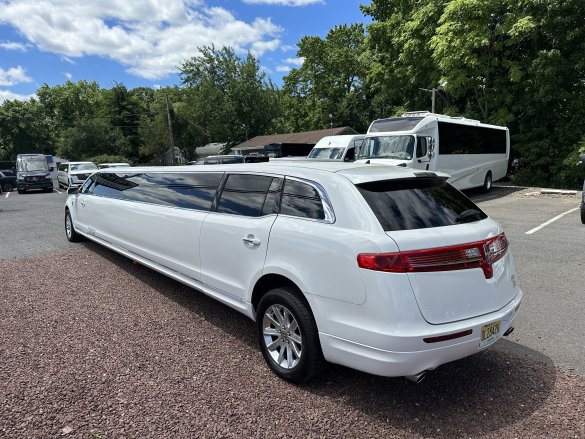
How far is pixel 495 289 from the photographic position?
3129mm

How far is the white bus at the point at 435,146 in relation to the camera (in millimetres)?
14250

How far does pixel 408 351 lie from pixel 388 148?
41.6 feet

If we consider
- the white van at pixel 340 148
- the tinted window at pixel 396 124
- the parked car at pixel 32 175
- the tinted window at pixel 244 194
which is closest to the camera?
the tinted window at pixel 244 194

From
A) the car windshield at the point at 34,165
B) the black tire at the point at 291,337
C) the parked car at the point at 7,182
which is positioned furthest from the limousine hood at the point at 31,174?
the black tire at the point at 291,337

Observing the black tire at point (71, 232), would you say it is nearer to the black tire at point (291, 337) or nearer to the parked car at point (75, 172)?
the black tire at point (291, 337)

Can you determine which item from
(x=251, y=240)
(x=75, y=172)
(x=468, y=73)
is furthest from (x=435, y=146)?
(x=75, y=172)

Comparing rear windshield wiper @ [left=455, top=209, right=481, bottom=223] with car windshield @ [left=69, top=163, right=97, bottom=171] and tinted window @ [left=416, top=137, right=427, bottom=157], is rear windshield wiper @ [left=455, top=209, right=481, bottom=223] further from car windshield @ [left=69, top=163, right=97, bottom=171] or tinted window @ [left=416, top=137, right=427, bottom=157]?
car windshield @ [left=69, top=163, right=97, bottom=171]

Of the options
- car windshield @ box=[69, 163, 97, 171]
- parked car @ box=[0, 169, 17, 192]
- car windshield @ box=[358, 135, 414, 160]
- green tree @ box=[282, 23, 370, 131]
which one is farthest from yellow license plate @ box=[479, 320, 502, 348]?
green tree @ box=[282, 23, 370, 131]

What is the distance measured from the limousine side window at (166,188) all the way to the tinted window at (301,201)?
1.11 metres

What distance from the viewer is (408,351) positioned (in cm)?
273

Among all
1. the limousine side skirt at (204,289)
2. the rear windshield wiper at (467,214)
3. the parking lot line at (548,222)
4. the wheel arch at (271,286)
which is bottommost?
the parking lot line at (548,222)

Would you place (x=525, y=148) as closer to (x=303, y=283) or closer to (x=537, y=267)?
(x=537, y=267)

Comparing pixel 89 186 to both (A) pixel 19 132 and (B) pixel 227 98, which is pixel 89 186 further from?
(A) pixel 19 132

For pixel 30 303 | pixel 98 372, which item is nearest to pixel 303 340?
pixel 98 372
